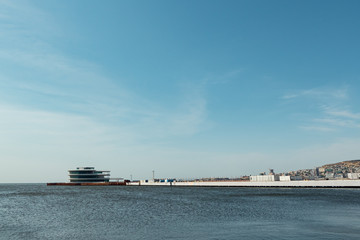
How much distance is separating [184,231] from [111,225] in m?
8.96

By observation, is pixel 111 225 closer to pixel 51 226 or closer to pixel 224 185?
pixel 51 226

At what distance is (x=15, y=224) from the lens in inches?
1324

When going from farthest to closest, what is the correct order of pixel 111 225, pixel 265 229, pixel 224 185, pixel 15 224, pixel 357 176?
pixel 224 185 → pixel 357 176 → pixel 15 224 → pixel 111 225 → pixel 265 229

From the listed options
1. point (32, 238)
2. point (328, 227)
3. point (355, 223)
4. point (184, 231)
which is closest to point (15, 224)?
point (32, 238)

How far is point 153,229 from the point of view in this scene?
28344 millimetres

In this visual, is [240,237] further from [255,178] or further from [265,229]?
[255,178]

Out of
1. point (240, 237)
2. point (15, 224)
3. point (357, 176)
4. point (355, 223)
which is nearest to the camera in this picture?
point (240, 237)

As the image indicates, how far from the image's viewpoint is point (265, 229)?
26.7 metres

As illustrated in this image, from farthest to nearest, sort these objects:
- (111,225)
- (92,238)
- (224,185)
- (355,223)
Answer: (224,185) → (111,225) → (355,223) → (92,238)

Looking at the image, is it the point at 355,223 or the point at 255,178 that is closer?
the point at 355,223

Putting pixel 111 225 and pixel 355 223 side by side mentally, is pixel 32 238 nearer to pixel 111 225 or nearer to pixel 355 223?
pixel 111 225

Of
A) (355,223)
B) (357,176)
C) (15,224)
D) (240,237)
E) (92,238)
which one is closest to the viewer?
(240,237)

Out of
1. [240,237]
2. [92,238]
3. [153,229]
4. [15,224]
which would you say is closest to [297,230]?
[240,237]

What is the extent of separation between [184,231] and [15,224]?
64.9ft
